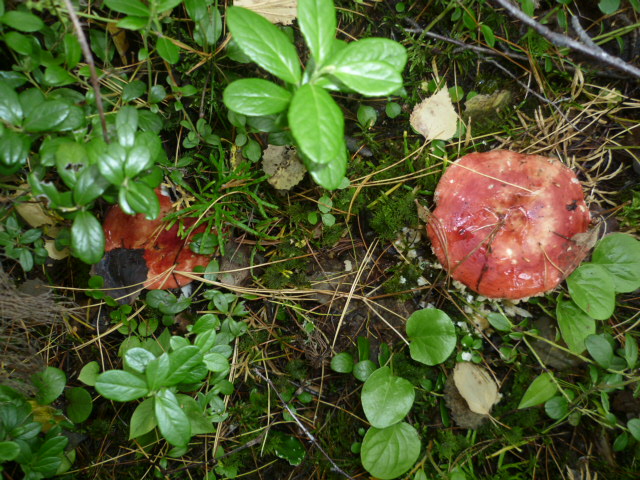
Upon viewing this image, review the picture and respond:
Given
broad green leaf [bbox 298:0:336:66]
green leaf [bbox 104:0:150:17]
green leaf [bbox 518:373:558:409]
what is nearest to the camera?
broad green leaf [bbox 298:0:336:66]

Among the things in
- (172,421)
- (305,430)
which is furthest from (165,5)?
(305,430)

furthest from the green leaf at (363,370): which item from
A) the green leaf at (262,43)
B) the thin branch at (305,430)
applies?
the green leaf at (262,43)

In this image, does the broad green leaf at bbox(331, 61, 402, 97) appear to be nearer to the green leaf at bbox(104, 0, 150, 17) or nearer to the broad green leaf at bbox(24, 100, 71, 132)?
the green leaf at bbox(104, 0, 150, 17)

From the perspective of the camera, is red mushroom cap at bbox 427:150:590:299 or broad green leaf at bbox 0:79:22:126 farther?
red mushroom cap at bbox 427:150:590:299

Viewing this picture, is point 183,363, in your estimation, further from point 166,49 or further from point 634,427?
point 634,427

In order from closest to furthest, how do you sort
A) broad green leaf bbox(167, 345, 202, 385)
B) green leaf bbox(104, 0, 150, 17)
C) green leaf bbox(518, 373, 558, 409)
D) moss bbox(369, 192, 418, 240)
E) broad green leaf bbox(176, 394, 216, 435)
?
green leaf bbox(104, 0, 150, 17) → broad green leaf bbox(167, 345, 202, 385) → broad green leaf bbox(176, 394, 216, 435) → green leaf bbox(518, 373, 558, 409) → moss bbox(369, 192, 418, 240)

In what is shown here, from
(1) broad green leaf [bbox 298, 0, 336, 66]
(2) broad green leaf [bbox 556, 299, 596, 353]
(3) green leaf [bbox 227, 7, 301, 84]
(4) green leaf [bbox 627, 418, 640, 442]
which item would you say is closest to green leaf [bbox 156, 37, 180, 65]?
(3) green leaf [bbox 227, 7, 301, 84]

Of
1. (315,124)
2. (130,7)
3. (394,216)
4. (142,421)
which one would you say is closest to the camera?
(315,124)

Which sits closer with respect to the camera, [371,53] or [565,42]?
[371,53]
